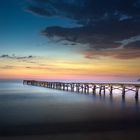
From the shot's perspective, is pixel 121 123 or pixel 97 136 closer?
pixel 97 136

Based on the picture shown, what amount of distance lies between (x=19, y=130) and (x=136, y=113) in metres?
9.69

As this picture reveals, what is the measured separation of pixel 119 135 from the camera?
12.1 m

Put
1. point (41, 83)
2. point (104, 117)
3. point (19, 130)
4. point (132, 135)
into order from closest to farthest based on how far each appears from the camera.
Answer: point (132, 135), point (19, 130), point (104, 117), point (41, 83)

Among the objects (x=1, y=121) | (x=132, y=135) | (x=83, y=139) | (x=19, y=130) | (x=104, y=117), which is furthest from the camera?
(x=104, y=117)

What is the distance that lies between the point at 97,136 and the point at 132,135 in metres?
1.61

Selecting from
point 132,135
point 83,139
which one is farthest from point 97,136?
point 132,135

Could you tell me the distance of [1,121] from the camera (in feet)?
53.6

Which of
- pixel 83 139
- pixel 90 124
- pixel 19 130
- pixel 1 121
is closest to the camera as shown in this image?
pixel 83 139

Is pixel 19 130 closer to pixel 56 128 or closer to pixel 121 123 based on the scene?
pixel 56 128

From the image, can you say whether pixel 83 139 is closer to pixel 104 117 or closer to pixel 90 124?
pixel 90 124

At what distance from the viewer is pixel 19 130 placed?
1344cm

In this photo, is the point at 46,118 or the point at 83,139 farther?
the point at 46,118

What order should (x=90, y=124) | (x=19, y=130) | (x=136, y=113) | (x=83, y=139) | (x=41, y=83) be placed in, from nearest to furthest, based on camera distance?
(x=83, y=139), (x=19, y=130), (x=90, y=124), (x=136, y=113), (x=41, y=83)

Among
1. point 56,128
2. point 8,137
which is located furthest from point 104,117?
point 8,137
